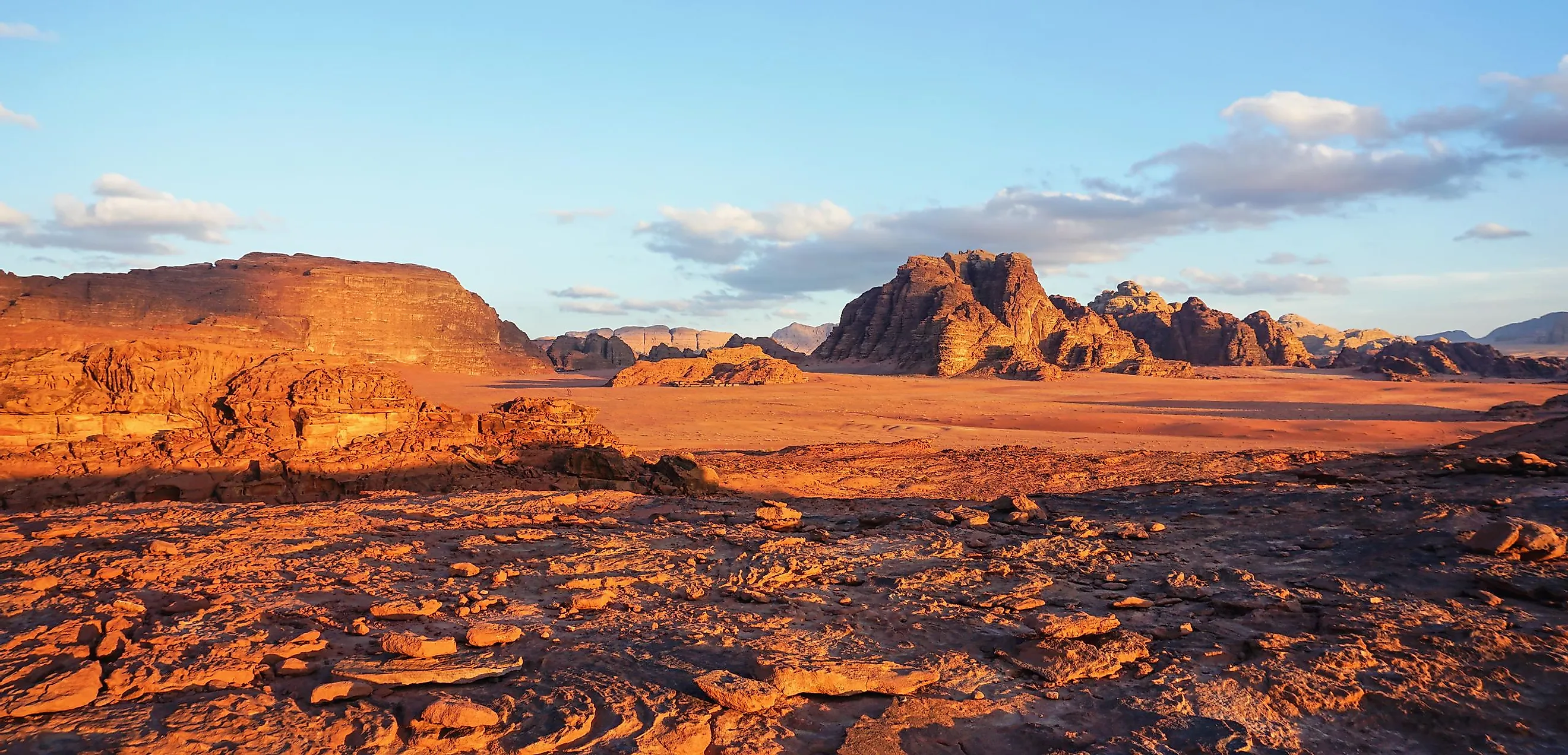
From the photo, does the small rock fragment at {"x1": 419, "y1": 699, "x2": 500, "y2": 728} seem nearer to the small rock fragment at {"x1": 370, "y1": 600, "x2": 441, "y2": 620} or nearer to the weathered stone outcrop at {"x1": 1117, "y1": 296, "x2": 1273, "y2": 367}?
the small rock fragment at {"x1": 370, "y1": 600, "x2": 441, "y2": 620}

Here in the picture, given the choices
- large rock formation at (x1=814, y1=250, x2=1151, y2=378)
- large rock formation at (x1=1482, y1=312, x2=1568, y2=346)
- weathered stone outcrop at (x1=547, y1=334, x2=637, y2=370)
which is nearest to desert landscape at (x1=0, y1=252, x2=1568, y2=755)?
large rock formation at (x1=814, y1=250, x2=1151, y2=378)

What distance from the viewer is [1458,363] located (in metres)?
62.9

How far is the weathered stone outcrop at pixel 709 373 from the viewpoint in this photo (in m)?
47.6

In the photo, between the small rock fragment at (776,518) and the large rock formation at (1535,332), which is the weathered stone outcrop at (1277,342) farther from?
the large rock formation at (1535,332)

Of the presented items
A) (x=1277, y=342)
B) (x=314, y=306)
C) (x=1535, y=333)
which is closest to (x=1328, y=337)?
(x=1535, y=333)

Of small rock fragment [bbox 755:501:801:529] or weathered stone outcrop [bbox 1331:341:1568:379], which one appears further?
weathered stone outcrop [bbox 1331:341:1568:379]

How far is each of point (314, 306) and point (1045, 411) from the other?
55756 mm

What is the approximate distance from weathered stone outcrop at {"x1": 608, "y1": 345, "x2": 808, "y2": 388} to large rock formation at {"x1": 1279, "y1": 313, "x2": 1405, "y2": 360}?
9167cm

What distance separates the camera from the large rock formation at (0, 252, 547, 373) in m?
48.7

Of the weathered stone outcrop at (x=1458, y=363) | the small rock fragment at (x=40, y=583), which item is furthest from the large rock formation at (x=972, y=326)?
the small rock fragment at (x=40, y=583)

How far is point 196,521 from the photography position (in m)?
6.99

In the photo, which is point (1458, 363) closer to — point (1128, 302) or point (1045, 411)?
point (1128, 302)

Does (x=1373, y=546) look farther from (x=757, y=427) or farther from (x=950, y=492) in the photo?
(x=757, y=427)

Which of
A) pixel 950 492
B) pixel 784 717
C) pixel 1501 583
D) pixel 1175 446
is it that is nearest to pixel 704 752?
pixel 784 717
